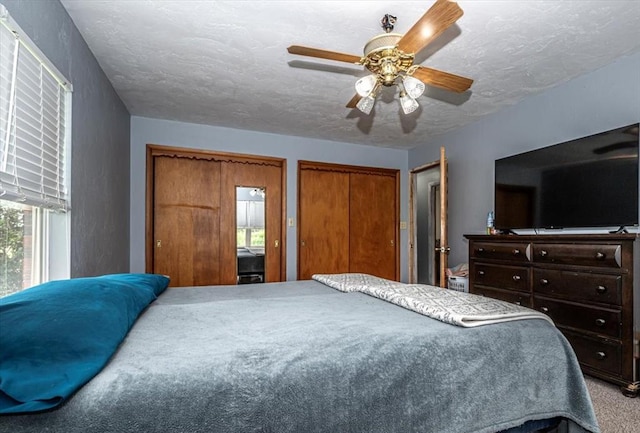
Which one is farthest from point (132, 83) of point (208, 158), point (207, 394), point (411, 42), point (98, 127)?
point (207, 394)

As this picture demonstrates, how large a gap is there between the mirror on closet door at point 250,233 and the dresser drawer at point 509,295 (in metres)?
2.53

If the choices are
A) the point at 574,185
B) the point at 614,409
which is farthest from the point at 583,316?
the point at 574,185

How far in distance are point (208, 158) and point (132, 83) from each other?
1309 millimetres

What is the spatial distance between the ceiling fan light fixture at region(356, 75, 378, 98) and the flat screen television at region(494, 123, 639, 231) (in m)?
1.80

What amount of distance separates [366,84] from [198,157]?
2.71 m

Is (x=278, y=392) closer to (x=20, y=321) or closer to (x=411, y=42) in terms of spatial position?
(x=20, y=321)

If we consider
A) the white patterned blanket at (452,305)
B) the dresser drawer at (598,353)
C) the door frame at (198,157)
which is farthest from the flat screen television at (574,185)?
the door frame at (198,157)

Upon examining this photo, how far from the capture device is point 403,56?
1821 millimetres

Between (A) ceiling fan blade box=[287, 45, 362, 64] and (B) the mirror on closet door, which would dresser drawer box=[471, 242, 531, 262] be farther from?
(B) the mirror on closet door

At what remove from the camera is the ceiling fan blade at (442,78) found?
2008mm

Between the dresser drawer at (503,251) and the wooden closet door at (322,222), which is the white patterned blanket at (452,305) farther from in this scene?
the wooden closet door at (322,222)

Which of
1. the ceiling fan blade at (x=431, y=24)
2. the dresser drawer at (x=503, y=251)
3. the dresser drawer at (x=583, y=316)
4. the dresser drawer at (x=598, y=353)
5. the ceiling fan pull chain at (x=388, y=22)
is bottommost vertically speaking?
the dresser drawer at (x=598, y=353)

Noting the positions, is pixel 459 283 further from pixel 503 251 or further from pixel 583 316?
pixel 583 316

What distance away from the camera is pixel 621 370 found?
216cm
